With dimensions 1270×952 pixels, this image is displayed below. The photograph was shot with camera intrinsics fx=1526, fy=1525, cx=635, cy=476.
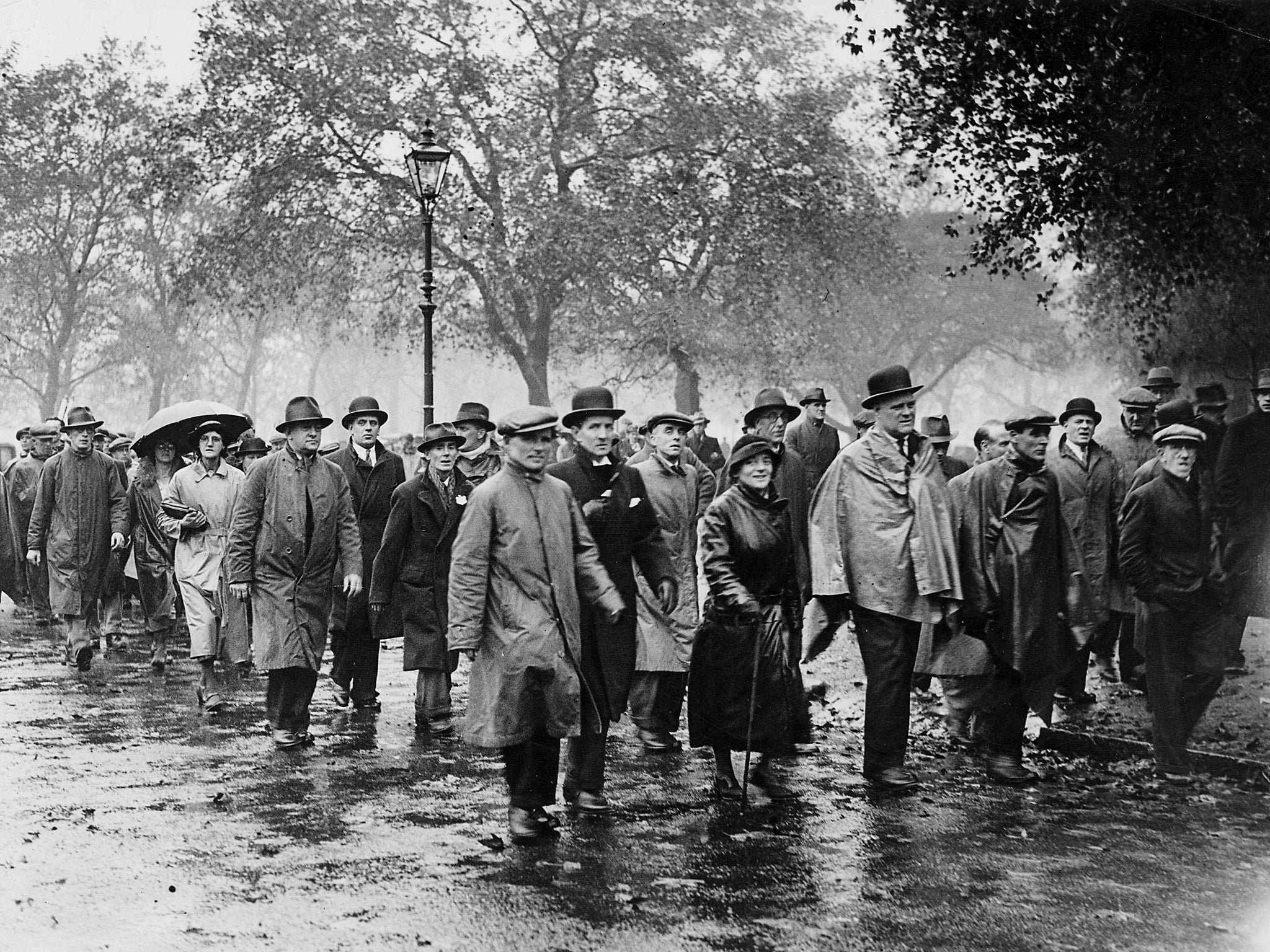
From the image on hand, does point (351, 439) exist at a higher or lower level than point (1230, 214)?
lower

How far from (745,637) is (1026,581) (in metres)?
1.74

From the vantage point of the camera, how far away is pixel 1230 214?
12.9 metres

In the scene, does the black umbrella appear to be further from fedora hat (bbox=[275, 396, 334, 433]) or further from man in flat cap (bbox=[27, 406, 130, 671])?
fedora hat (bbox=[275, 396, 334, 433])

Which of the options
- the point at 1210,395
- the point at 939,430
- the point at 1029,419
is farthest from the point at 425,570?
the point at 1210,395

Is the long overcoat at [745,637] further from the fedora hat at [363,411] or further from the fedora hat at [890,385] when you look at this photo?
the fedora hat at [363,411]

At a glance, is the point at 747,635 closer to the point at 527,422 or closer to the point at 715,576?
the point at 715,576

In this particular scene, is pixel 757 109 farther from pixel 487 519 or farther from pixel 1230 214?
pixel 487 519

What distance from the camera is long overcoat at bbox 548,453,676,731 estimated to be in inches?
303

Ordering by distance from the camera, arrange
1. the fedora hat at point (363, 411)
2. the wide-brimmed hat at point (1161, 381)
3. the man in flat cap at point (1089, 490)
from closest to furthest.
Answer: the man in flat cap at point (1089, 490)
the fedora hat at point (363, 411)
the wide-brimmed hat at point (1161, 381)

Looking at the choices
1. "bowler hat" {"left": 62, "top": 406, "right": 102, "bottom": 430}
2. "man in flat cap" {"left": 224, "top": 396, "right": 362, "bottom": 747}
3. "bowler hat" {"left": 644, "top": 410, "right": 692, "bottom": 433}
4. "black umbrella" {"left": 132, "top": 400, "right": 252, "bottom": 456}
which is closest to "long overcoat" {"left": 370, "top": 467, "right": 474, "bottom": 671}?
"man in flat cap" {"left": 224, "top": 396, "right": 362, "bottom": 747}

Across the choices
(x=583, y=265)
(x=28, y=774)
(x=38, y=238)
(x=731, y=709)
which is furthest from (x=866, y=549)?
(x=38, y=238)

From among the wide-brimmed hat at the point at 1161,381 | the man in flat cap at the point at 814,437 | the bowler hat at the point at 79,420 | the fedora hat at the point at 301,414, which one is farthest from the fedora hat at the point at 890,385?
the bowler hat at the point at 79,420

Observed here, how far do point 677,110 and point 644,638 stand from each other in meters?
19.1

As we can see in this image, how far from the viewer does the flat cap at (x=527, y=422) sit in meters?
6.73
